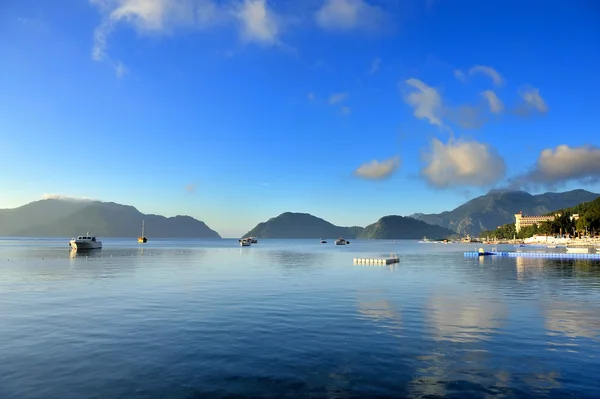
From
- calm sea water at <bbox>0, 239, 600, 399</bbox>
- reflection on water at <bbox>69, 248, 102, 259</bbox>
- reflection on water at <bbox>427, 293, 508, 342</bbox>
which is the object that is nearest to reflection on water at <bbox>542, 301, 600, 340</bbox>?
calm sea water at <bbox>0, 239, 600, 399</bbox>

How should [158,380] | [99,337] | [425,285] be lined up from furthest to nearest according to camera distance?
[425,285]
[99,337]
[158,380]

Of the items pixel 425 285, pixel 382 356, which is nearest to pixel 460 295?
pixel 425 285

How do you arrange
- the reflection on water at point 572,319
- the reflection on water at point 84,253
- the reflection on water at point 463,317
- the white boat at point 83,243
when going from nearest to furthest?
1. the reflection on water at point 463,317
2. the reflection on water at point 572,319
3. the reflection on water at point 84,253
4. the white boat at point 83,243

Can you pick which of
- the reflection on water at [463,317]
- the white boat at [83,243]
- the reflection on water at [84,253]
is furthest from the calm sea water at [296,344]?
the white boat at [83,243]

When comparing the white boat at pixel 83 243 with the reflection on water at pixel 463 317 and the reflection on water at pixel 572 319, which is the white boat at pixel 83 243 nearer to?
the reflection on water at pixel 463 317

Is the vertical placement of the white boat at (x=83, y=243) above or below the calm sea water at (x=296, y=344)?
above

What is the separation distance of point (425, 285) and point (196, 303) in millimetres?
30118

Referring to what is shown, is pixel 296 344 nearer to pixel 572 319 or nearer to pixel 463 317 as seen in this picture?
pixel 463 317

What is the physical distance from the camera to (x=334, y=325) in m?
28.1

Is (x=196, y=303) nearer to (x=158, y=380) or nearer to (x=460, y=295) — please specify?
(x=158, y=380)

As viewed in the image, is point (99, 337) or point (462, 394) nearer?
point (462, 394)

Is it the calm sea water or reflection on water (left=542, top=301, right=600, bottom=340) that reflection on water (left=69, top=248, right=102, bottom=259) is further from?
reflection on water (left=542, top=301, right=600, bottom=340)

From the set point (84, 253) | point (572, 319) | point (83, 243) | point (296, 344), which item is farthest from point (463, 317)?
point (83, 243)

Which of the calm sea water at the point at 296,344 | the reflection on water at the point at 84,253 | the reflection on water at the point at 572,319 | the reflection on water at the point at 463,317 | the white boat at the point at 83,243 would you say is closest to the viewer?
the calm sea water at the point at 296,344
